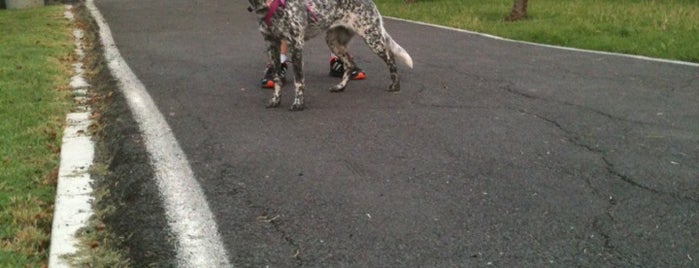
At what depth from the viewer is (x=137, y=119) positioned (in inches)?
262

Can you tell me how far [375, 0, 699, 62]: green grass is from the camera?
37.2 ft

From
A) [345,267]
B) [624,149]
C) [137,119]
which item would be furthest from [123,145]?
[624,149]

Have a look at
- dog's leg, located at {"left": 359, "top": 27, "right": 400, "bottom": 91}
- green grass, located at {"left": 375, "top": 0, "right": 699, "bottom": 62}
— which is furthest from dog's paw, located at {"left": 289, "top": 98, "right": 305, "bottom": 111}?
green grass, located at {"left": 375, "top": 0, "right": 699, "bottom": 62}

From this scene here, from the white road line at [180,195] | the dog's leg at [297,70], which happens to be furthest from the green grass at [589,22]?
the white road line at [180,195]

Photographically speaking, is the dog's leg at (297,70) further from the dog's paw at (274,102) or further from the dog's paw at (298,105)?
the dog's paw at (274,102)

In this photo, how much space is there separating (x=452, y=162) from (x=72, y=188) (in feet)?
7.63

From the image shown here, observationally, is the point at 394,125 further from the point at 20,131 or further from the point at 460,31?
the point at 460,31

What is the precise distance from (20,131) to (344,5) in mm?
3055

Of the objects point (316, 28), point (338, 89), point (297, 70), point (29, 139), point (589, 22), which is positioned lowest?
point (589, 22)

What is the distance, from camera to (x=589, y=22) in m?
14.2

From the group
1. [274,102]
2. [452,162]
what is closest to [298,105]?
[274,102]

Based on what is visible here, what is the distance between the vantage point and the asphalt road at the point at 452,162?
3904 mm

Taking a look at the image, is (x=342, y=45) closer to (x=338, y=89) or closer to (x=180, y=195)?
(x=338, y=89)

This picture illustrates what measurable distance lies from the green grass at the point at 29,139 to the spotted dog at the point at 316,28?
1.85 metres
